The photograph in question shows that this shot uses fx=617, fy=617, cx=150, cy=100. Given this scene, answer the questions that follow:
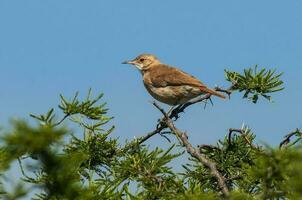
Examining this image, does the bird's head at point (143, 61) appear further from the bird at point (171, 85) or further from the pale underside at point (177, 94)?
the pale underside at point (177, 94)

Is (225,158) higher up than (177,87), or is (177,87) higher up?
(177,87)

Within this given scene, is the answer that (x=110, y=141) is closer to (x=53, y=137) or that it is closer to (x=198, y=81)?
(x=53, y=137)

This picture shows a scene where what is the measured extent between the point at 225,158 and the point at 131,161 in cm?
131

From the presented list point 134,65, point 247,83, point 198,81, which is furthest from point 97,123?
point 134,65

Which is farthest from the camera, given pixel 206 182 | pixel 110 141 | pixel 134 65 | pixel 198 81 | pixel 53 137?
pixel 134 65

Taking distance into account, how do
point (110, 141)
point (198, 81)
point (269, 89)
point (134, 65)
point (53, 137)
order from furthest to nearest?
1. point (134, 65)
2. point (198, 81)
3. point (269, 89)
4. point (110, 141)
5. point (53, 137)

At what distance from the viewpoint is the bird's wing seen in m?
12.6

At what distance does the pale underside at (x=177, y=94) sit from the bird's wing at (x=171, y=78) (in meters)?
0.11

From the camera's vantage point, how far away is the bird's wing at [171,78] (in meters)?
12.6

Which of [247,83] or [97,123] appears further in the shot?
[247,83]

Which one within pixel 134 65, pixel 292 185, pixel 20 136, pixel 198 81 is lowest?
pixel 292 185

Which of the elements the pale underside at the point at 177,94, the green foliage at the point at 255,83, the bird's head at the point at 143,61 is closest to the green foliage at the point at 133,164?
the green foliage at the point at 255,83

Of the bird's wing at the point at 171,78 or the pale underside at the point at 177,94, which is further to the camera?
the bird's wing at the point at 171,78

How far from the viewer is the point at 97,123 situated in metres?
5.62
